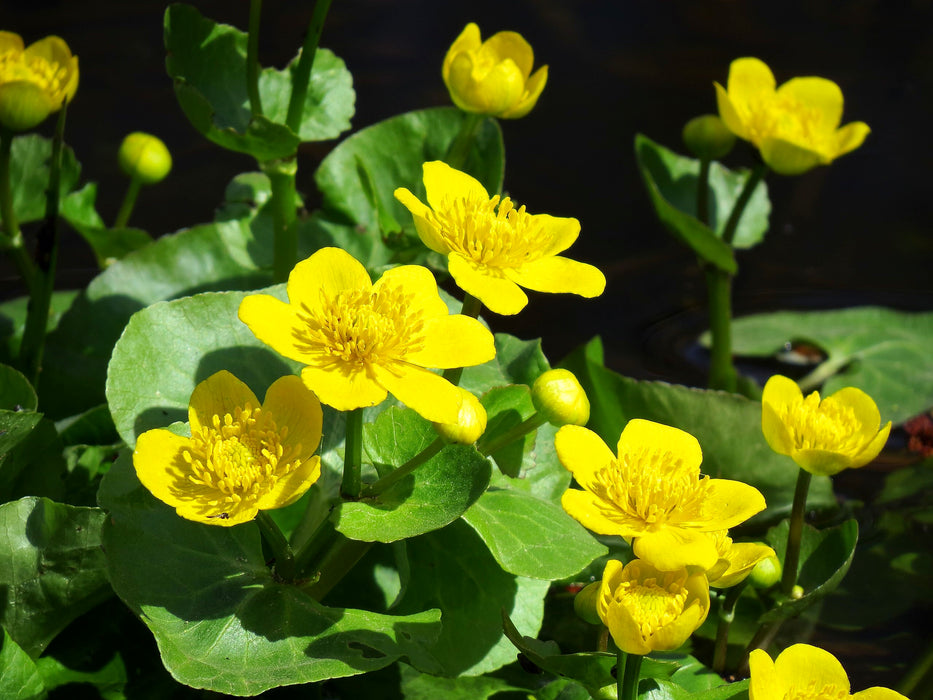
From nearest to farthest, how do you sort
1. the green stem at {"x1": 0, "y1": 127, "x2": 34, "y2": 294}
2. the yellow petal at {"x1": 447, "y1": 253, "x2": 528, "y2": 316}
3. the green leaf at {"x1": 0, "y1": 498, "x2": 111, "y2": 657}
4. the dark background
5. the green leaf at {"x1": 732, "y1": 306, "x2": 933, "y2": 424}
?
the yellow petal at {"x1": 447, "y1": 253, "x2": 528, "y2": 316}, the green leaf at {"x1": 0, "y1": 498, "x2": 111, "y2": 657}, the green stem at {"x1": 0, "y1": 127, "x2": 34, "y2": 294}, the green leaf at {"x1": 732, "y1": 306, "x2": 933, "y2": 424}, the dark background

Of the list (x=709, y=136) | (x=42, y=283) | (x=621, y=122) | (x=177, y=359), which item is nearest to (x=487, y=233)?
(x=177, y=359)

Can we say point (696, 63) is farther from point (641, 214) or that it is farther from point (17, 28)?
point (17, 28)

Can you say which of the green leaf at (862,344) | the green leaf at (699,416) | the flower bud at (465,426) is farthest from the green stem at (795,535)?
the green leaf at (862,344)

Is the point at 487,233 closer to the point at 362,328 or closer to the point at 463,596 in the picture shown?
the point at 362,328

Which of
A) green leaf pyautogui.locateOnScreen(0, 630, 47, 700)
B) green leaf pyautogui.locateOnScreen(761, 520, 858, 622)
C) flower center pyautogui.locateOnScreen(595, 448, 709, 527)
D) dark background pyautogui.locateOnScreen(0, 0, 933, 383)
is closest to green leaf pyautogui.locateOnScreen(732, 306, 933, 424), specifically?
dark background pyautogui.locateOnScreen(0, 0, 933, 383)

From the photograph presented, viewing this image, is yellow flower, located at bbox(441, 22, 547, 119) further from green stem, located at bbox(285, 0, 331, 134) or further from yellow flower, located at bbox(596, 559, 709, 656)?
yellow flower, located at bbox(596, 559, 709, 656)

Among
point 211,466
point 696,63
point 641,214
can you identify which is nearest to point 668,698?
point 211,466

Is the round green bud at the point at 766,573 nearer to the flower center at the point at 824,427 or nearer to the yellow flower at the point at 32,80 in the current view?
the flower center at the point at 824,427
